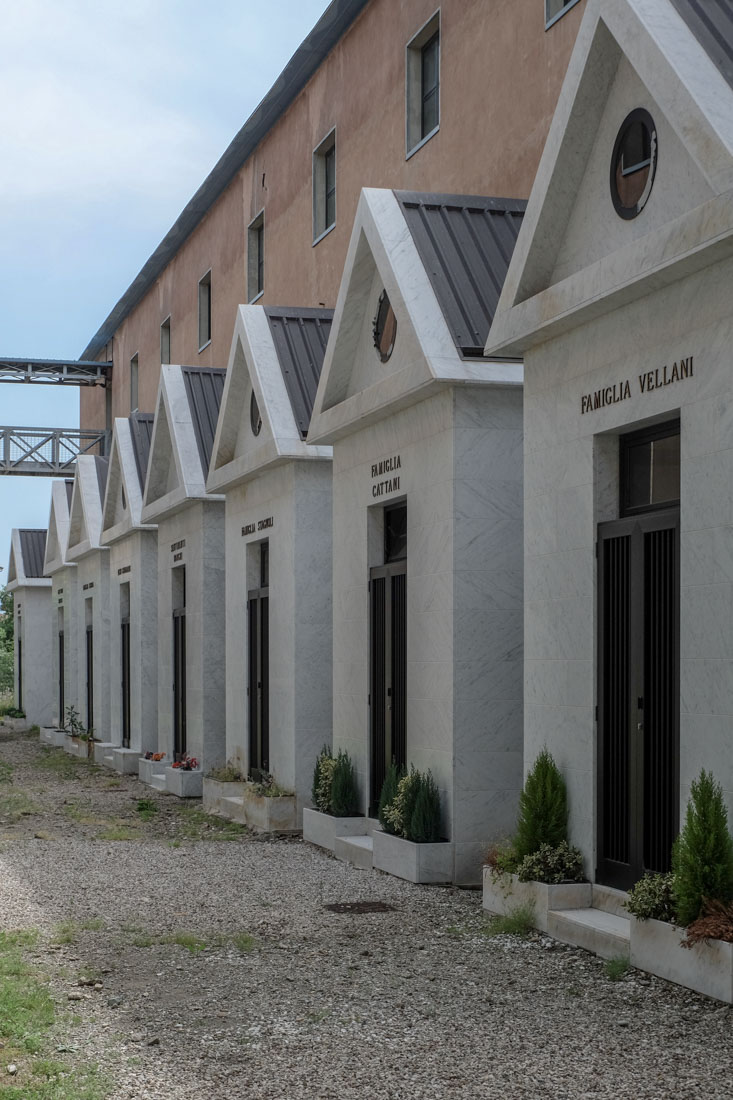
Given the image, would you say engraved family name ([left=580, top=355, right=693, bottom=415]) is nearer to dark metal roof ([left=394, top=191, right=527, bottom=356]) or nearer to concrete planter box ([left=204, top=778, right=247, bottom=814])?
dark metal roof ([left=394, top=191, right=527, bottom=356])

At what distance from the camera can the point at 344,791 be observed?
47.2ft

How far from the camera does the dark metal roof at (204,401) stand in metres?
21.5

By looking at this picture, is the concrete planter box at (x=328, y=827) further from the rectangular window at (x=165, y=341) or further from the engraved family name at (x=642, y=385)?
the rectangular window at (x=165, y=341)

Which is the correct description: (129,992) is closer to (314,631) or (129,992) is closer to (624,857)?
(624,857)

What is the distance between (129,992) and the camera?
327 inches

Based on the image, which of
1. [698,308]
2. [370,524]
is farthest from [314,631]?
[698,308]

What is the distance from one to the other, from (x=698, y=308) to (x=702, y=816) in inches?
120

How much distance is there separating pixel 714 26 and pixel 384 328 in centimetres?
575

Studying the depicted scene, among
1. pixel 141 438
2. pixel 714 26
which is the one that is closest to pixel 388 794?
pixel 714 26

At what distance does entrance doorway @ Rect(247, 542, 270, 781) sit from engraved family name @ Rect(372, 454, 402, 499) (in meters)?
3.85

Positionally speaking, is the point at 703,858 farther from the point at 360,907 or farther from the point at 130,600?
the point at 130,600

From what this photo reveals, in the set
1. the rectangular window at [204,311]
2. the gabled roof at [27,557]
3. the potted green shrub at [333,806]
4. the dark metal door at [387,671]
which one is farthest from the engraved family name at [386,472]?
the gabled roof at [27,557]

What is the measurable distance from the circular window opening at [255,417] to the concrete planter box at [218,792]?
459cm

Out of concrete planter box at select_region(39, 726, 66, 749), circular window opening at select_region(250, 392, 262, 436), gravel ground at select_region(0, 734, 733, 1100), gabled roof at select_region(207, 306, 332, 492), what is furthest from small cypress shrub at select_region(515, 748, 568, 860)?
concrete planter box at select_region(39, 726, 66, 749)
